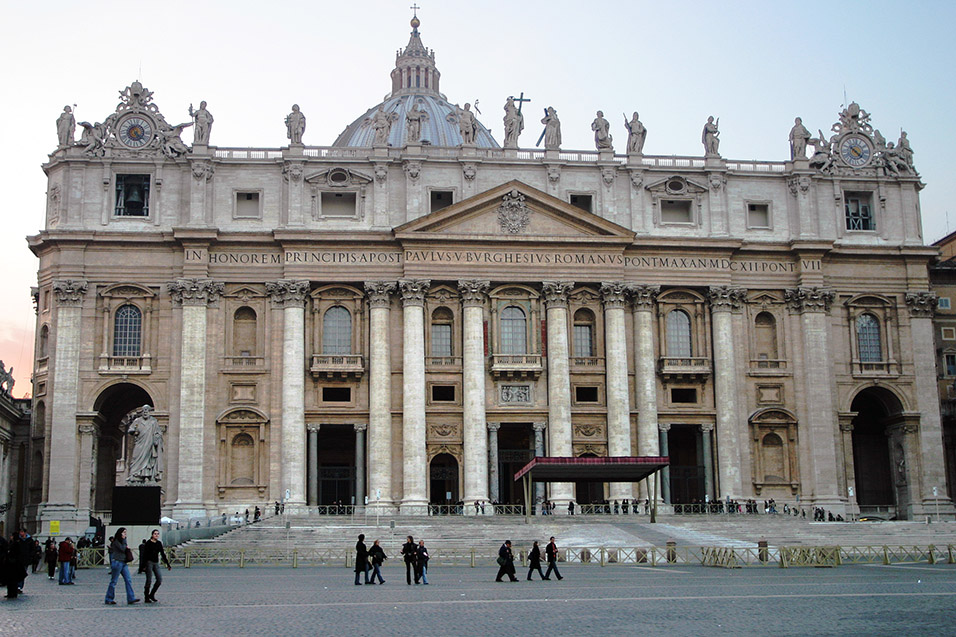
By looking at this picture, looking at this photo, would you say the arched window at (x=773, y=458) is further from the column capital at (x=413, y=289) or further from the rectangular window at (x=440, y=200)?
the rectangular window at (x=440, y=200)

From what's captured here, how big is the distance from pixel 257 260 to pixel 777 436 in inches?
1206

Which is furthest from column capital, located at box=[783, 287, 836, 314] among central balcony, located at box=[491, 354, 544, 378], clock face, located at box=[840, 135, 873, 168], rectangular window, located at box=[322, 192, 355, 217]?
rectangular window, located at box=[322, 192, 355, 217]

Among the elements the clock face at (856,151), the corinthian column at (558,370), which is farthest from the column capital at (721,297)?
the clock face at (856,151)

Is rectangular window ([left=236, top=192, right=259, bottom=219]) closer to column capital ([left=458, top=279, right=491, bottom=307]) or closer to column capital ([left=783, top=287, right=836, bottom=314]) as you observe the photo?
column capital ([left=458, top=279, right=491, bottom=307])

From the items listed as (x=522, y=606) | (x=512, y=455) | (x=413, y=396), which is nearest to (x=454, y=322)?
(x=413, y=396)

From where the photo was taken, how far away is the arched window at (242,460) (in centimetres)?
6397

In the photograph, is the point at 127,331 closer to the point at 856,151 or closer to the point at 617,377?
the point at 617,377

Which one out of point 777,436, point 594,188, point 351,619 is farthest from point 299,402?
point 351,619

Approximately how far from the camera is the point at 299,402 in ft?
209

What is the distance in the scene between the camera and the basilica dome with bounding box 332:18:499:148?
→ 103812mm

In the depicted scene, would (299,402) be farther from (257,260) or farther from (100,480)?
(100,480)

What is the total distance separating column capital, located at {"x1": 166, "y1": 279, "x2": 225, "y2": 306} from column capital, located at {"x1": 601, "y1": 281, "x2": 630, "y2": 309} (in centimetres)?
2134

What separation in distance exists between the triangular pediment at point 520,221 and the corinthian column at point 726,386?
664 cm

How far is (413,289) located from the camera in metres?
64.7
